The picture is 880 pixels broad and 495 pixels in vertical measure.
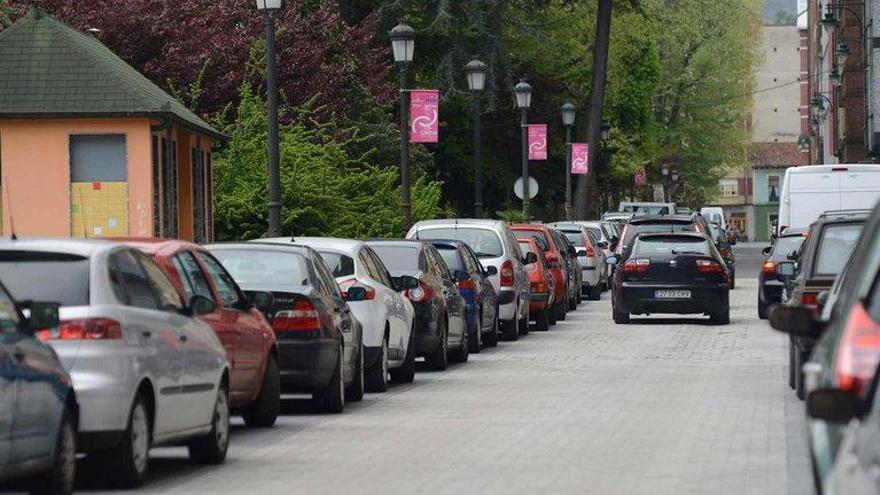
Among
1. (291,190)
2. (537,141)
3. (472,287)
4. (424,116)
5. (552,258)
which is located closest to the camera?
(472,287)

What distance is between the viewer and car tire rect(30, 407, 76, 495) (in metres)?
10.8

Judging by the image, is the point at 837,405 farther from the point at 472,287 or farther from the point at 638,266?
the point at 638,266

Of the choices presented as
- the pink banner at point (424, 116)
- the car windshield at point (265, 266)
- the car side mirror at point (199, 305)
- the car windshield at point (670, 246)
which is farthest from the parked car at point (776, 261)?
the car side mirror at point (199, 305)

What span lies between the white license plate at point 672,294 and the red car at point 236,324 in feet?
60.1

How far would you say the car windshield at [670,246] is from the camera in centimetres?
3416

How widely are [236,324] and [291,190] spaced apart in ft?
63.5

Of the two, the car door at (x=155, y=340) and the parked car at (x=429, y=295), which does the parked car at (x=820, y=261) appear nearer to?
the parked car at (x=429, y=295)

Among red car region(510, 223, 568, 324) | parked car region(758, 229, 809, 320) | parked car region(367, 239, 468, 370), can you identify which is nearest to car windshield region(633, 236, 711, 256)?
parked car region(758, 229, 809, 320)

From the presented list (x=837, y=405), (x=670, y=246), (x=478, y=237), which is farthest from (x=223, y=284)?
(x=670, y=246)

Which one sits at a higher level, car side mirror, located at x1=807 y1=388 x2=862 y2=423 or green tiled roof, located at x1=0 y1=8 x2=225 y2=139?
green tiled roof, located at x1=0 y1=8 x2=225 y2=139

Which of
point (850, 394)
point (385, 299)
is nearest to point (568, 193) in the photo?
point (385, 299)

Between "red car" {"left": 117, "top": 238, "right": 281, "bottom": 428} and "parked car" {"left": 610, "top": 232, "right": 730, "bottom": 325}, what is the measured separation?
18.3 m

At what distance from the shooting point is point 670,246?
3428 cm

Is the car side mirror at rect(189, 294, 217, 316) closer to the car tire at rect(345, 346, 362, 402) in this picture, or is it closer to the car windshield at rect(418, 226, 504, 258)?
the car tire at rect(345, 346, 362, 402)
